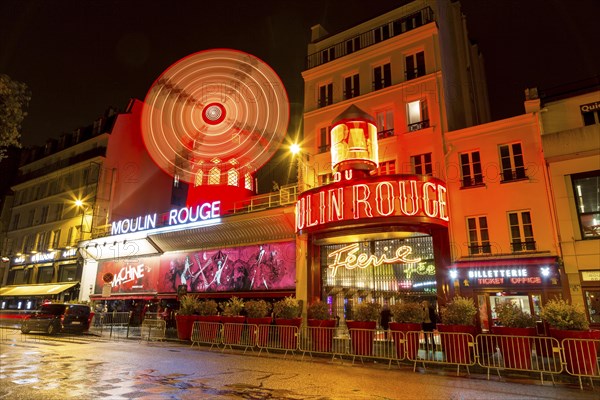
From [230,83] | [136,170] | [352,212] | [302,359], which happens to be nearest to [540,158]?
[352,212]

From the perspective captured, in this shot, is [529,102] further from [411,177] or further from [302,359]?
[302,359]

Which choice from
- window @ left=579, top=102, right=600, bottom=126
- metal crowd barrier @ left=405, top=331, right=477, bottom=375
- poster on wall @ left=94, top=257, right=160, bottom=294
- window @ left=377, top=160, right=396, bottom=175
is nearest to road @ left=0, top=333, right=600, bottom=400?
metal crowd barrier @ left=405, top=331, right=477, bottom=375

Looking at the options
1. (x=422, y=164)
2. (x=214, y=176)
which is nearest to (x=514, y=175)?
(x=422, y=164)

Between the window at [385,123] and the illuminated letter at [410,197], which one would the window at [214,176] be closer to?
the window at [385,123]

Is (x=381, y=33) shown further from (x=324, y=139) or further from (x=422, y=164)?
(x=422, y=164)

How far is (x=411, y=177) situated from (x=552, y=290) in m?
6.05

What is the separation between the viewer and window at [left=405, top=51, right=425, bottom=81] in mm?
18656

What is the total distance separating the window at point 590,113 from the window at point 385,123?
23.8 feet

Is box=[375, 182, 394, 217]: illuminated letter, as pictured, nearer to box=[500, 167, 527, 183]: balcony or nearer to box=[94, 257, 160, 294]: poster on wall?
box=[500, 167, 527, 183]: balcony

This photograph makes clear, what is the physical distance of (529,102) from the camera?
1503 cm

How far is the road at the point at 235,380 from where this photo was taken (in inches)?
282

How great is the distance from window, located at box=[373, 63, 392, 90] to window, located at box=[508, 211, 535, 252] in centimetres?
860

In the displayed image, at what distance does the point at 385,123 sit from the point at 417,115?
5.06ft

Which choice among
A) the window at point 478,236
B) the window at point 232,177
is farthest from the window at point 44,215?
the window at point 478,236
